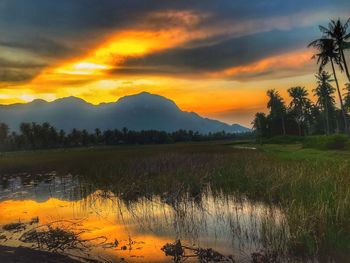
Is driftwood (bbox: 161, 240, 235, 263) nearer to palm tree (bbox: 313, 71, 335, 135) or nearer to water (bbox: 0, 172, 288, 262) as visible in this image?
water (bbox: 0, 172, 288, 262)

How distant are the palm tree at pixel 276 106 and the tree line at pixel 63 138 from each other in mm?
63992

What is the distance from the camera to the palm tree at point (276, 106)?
117 m

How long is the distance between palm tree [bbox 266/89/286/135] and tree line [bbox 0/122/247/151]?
63992mm

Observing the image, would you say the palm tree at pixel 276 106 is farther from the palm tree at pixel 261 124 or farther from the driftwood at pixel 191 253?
the driftwood at pixel 191 253

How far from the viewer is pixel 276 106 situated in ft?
394

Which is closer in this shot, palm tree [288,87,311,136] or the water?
the water

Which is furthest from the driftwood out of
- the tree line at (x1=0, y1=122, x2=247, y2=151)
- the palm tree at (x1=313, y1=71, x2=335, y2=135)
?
the tree line at (x1=0, y1=122, x2=247, y2=151)

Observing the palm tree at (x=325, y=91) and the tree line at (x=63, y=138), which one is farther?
the tree line at (x=63, y=138)

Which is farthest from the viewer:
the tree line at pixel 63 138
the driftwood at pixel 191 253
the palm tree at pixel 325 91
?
the tree line at pixel 63 138

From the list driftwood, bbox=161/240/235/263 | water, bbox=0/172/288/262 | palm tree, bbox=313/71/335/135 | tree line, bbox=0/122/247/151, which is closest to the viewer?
driftwood, bbox=161/240/235/263

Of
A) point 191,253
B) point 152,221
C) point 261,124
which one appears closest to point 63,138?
point 261,124

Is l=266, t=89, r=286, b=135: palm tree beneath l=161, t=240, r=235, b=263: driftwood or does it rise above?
above

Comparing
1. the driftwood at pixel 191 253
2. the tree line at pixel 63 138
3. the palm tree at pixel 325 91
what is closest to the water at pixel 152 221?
the driftwood at pixel 191 253

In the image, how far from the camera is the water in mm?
12000
